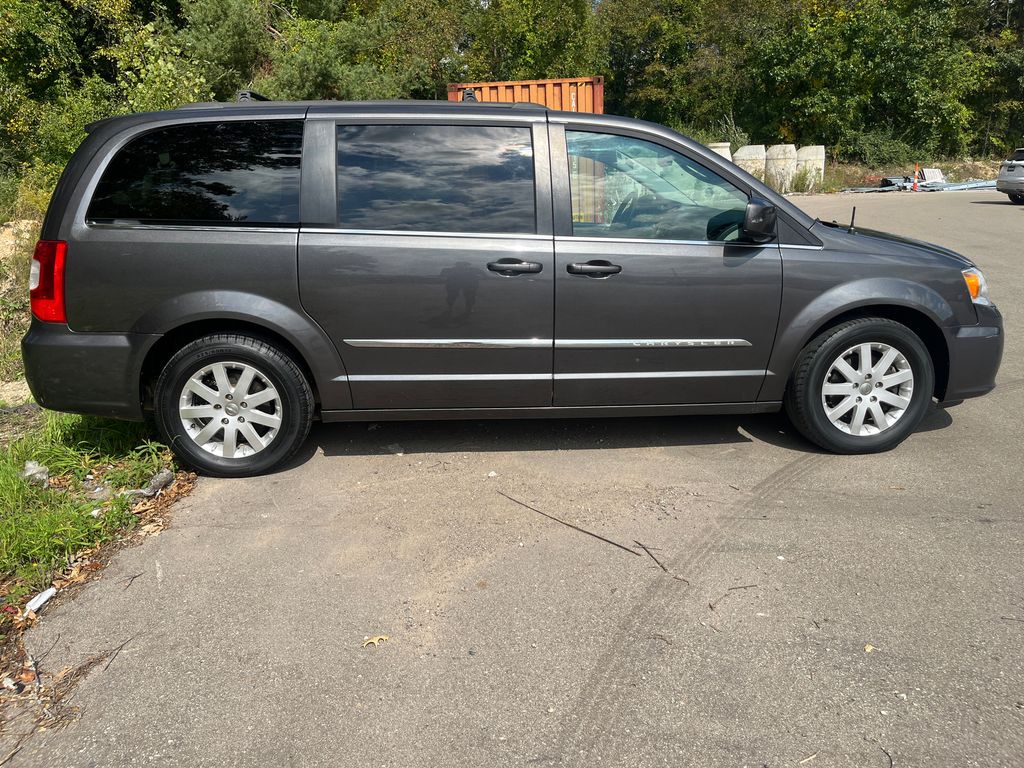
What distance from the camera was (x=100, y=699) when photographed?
2811 millimetres

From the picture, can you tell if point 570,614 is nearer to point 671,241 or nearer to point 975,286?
point 671,241

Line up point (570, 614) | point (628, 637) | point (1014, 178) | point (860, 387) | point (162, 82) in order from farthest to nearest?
point (1014, 178) → point (162, 82) → point (860, 387) → point (570, 614) → point (628, 637)

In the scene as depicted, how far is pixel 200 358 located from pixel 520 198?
1876 mm

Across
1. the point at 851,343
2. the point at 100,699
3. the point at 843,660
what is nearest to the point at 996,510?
the point at 851,343

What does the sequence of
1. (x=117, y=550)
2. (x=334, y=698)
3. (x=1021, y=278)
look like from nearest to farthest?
(x=334, y=698)
(x=117, y=550)
(x=1021, y=278)

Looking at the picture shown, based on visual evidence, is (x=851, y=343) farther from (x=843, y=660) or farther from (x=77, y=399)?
(x=77, y=399)

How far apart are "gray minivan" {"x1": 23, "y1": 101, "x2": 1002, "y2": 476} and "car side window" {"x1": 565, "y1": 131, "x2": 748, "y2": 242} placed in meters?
0.01

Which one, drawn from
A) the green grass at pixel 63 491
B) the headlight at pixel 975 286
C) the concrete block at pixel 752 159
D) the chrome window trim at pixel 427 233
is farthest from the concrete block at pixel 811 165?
the green grass at pixel 63 491

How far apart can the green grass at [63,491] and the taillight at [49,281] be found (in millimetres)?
859

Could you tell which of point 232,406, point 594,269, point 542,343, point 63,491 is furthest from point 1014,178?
point 63,491

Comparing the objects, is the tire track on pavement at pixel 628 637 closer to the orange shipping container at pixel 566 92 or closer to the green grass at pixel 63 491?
the green grass at pixel 63 491

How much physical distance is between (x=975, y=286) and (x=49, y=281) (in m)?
5.06

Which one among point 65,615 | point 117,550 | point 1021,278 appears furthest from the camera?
point 1021,278

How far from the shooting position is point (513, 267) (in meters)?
4.31
